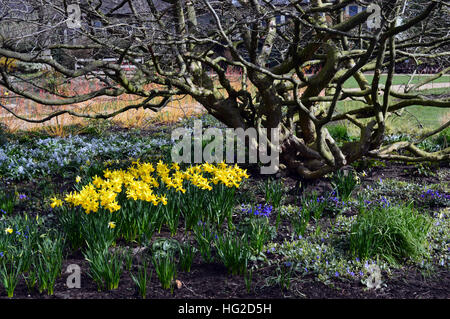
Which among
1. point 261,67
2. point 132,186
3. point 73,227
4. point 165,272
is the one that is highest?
point 261,67

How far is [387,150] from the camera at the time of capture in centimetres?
441

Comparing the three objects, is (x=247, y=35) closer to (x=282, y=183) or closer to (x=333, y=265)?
(x=282, y=183)

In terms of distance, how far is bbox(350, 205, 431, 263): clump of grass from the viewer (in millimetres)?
2994

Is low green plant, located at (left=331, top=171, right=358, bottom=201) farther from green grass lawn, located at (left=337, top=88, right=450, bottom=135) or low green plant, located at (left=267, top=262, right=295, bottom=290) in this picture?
green grass lawn, located at (left=337, top=88, right=450, bottom=135)

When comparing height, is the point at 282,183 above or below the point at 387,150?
below

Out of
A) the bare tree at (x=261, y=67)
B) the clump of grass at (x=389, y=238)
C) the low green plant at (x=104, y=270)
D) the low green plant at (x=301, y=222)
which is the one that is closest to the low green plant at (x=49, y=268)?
the low green plant at (x=104, y=270)

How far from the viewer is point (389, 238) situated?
3.03 m

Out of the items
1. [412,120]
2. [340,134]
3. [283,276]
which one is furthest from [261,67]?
[412,120]

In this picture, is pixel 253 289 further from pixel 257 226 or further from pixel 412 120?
pixel 412 120

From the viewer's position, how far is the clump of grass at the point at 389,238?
118 inches

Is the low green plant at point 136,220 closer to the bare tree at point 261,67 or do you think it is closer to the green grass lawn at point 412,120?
the bare tree at point 261,67
